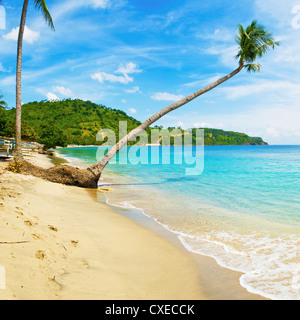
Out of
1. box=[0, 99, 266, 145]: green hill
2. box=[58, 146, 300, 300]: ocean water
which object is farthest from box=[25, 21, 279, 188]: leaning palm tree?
box=[0, 99, 266, 145]: green hill

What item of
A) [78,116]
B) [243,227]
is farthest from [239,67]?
[78,116]

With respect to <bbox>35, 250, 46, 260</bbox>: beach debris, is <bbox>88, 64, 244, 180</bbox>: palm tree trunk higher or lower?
higher

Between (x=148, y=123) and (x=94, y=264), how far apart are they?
11.3m

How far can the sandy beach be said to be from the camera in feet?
9.92

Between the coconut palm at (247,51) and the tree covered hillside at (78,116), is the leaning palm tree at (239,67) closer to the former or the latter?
the coconut palm at (247,51)

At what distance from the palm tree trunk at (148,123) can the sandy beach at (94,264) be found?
23.7ft

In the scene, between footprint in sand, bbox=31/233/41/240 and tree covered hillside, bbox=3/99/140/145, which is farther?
tree covered hillside, bbox=3/99/140/145

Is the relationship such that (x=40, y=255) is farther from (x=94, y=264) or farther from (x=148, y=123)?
(x=148, y=123)

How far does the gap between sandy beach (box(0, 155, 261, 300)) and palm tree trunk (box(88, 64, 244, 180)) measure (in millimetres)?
7232

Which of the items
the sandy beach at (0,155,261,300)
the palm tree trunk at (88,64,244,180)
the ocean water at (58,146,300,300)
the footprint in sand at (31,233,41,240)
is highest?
the palm tree trunk at (88,64,244,180)

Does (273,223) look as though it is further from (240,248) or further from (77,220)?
(77,220)

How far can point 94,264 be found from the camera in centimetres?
400

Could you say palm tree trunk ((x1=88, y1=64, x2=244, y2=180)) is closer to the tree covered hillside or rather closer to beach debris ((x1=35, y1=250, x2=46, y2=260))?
beach debris ((x1=35, y1=250, x2=46, y2=260))
